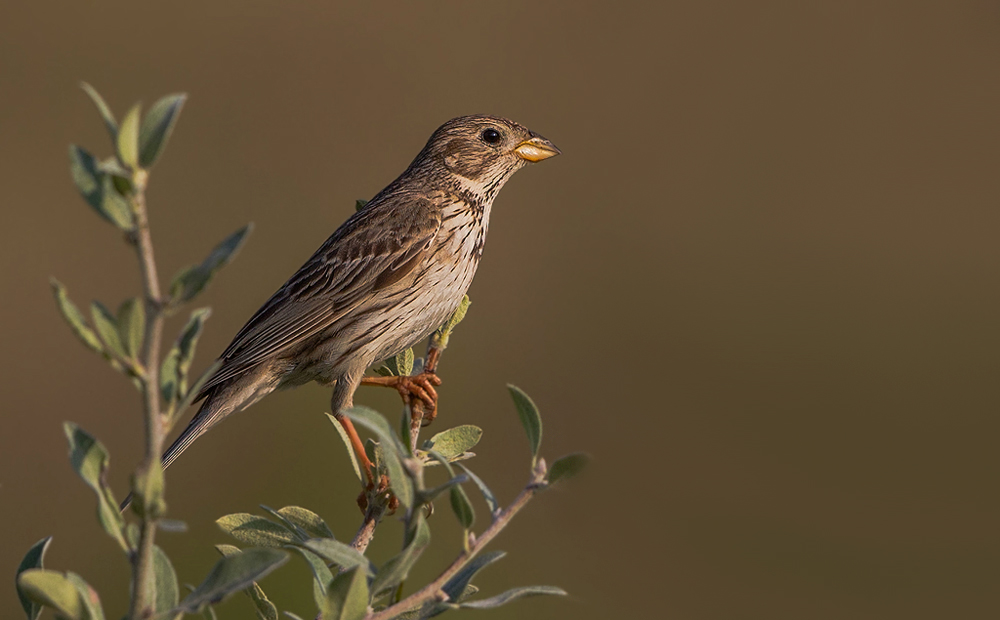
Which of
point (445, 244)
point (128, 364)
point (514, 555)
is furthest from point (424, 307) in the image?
point (514, 555)

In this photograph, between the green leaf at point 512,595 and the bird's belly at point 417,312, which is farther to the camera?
the bird's belly at point 417,312

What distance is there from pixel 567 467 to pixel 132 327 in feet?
2.68

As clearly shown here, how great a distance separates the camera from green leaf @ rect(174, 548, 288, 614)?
1463 mm

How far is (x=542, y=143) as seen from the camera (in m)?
5.46

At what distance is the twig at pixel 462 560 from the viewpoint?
67.1 inches

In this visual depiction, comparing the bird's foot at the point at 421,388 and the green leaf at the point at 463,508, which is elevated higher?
the green leaf at the point at 463,508

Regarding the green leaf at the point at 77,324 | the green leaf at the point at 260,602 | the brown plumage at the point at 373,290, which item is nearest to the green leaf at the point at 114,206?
the green leaf at the point at 77,324

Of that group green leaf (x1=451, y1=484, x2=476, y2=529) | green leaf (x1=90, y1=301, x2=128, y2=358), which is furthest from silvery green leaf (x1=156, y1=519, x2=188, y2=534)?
green leaf (x1=451, y1=484, x2=476, y2=529)

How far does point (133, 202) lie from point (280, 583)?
4.91 metres

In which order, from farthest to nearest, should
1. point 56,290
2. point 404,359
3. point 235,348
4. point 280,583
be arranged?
point 280,583 < point 235,348 < point 404,359 < point 56,290

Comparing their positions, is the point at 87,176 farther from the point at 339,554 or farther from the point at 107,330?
the point at 339,554

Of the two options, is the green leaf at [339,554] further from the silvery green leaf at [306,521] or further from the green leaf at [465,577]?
the silvery green leaf at [306,521]

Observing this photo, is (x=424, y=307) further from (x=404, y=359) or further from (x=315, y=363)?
(x=404, y=359)

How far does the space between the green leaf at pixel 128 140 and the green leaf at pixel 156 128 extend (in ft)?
0.06
